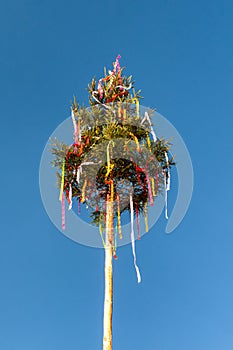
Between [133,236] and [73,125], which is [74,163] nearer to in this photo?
[73,125]

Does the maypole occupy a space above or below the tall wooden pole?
above

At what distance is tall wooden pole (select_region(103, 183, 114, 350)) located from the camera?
14.3 m

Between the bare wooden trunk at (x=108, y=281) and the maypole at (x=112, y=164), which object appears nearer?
the bare wooden trunk at (x=108, y=281)

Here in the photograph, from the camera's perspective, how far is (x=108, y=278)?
1548 cm

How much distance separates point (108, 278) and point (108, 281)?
0.11 m

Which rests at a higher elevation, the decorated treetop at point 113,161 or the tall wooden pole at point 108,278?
the decorated treetop at point 113,161

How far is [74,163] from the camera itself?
1770cm

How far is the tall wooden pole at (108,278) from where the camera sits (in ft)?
47.1

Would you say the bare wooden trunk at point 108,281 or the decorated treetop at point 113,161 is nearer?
the bare wooden trunk at point 108,281

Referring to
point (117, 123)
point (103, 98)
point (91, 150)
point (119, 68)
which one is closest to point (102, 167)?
point (91, 150)

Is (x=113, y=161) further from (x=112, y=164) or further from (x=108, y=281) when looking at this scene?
(x=108, y=281)

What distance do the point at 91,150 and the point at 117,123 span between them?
1.65 meters

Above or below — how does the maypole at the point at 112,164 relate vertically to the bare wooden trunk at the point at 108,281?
above

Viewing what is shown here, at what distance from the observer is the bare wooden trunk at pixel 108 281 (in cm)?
1433
